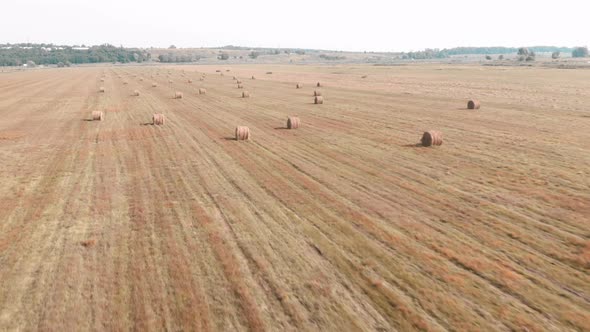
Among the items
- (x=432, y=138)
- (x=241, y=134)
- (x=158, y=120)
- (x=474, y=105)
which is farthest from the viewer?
(x=474, y=105)

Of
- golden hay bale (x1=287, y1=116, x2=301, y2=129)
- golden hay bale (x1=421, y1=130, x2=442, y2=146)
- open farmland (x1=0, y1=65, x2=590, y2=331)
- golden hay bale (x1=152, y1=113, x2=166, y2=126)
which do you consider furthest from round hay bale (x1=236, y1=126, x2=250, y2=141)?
golden hay bale (x1=421, y1=130, x2=442, y2=146)

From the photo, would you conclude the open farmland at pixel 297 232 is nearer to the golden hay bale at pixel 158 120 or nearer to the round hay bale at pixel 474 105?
the golden hay bale at pixel 158 120

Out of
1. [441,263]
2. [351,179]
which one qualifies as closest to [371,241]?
[441,263]

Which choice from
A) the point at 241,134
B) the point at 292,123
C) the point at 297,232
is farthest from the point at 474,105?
the point at 297,232

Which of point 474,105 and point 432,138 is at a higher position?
point 474,105

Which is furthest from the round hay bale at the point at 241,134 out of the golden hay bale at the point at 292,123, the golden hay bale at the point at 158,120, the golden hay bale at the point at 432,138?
the golden hay bale at the point at 432,138

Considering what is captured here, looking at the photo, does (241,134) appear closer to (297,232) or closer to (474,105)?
(297,232)

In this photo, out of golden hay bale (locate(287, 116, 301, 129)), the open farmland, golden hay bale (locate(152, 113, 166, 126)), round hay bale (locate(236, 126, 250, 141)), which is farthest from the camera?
golden hay bale (locate(152, 113, 166, 126))

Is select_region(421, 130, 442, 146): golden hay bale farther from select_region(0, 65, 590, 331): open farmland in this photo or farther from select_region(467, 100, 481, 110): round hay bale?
select_region(467, 100, 481, 110): round hay bale
